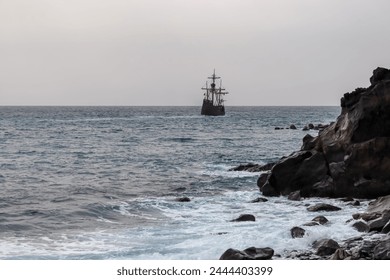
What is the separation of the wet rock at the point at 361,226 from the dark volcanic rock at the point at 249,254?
3.87 m

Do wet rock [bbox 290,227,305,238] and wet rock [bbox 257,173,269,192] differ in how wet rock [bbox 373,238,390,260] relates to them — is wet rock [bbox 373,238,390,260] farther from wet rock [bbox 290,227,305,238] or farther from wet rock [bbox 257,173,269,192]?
wet rock [bbox 257,173,269,192]

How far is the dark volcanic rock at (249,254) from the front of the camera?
13297 mm

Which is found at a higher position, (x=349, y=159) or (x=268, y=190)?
(x=349, y=159)

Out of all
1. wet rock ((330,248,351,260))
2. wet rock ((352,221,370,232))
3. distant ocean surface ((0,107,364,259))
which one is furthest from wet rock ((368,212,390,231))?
wet rock ((330,248,351,260))

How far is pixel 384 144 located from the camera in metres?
22.6

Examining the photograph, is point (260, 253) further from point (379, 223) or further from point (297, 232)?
point (379, 223)

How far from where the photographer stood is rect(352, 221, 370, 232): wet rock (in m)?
16.5

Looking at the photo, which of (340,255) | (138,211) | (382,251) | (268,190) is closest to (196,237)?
(340,255)

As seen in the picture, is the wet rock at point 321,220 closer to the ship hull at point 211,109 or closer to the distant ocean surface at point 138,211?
the distant ocean surface at point 138,211

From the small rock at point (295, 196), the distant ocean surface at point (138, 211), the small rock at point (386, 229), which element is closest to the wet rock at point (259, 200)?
the distant ocean surface at point (138, 211)

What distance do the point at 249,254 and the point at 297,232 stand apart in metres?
2.79

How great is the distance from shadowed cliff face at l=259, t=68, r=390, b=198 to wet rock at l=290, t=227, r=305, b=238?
25.6ft

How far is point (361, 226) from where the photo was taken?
54.7 ft

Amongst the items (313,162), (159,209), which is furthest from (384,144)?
(159,209)
